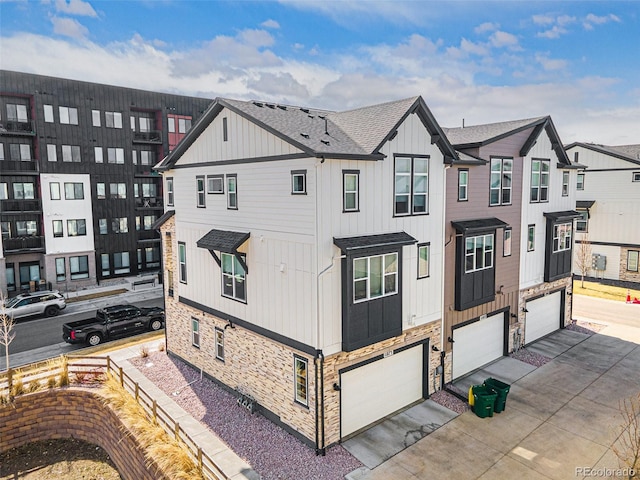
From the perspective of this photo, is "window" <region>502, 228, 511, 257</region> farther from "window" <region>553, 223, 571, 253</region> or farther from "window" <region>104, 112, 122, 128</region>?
"window" <region>104, 112, 122, 128</region>

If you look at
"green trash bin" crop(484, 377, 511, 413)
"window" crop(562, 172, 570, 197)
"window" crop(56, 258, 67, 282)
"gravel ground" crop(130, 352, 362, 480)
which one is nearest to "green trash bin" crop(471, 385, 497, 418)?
"green trash bin" crop(484, 377, 511, 413)

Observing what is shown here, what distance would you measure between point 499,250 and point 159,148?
3153cm

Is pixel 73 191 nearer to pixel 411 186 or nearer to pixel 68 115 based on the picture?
pixel 68 115

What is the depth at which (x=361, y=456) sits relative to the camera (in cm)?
1248

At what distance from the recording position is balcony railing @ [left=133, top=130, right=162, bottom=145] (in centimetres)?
3794

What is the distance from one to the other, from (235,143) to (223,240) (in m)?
3.40

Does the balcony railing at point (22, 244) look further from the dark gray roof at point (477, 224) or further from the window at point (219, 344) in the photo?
the dark gray roof at point (477, 224)

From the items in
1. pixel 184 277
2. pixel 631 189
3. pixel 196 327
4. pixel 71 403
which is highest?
pixel 631 189

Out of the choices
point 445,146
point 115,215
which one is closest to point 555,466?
point 445,146

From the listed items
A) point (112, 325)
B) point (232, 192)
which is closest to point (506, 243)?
point (232, 192)

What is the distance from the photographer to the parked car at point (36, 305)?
2661 centimetres

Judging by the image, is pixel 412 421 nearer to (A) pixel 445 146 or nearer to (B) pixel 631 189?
(A) pixel 445 146

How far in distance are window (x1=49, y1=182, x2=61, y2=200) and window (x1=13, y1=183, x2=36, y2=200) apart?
3.86 ft

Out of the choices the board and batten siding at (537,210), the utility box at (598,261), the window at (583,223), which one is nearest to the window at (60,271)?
the board and batten siding at (537,210)
